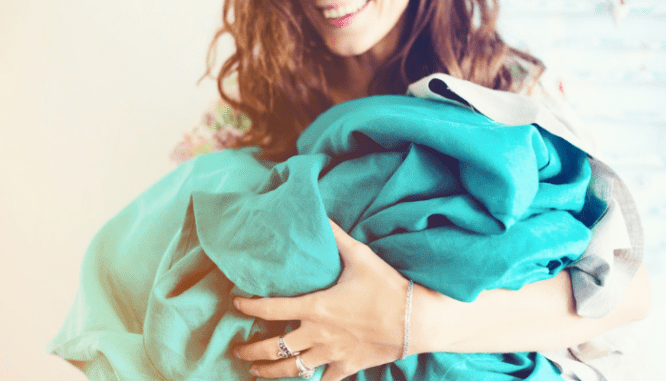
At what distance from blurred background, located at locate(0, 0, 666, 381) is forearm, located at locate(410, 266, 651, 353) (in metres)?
0.47

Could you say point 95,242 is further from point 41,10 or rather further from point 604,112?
point 604,112

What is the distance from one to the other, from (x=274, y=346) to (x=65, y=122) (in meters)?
0.72

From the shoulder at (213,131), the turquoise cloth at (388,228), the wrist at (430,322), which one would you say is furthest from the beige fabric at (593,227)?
the shoulder at (213,131)

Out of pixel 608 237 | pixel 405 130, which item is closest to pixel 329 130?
pixel 405 130

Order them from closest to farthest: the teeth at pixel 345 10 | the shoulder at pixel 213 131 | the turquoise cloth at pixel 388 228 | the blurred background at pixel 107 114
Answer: the turquoise cloth at pixel 388 228, the teeth at pixel 345 10, the blurred background at pixel 107 114, the shoulder at pixel 213 131

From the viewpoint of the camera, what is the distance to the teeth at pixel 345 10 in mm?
690

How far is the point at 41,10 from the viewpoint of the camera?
2.72ft

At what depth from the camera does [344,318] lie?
1.50 ft

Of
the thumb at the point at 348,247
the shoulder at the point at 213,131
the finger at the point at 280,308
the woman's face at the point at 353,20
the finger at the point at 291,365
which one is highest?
the woman's face at the point at 353,20

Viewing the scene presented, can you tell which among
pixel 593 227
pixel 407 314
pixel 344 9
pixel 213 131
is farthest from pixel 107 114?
pixel 593 227

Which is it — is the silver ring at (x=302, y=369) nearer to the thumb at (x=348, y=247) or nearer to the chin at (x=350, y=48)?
the thumb at (x=348, y=247)

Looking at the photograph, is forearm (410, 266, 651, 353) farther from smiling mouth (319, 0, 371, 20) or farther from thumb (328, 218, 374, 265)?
smiling mouth (319, 0, 371, 20)

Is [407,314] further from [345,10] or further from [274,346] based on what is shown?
[345,10]

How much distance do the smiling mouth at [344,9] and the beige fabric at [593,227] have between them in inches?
10.0
